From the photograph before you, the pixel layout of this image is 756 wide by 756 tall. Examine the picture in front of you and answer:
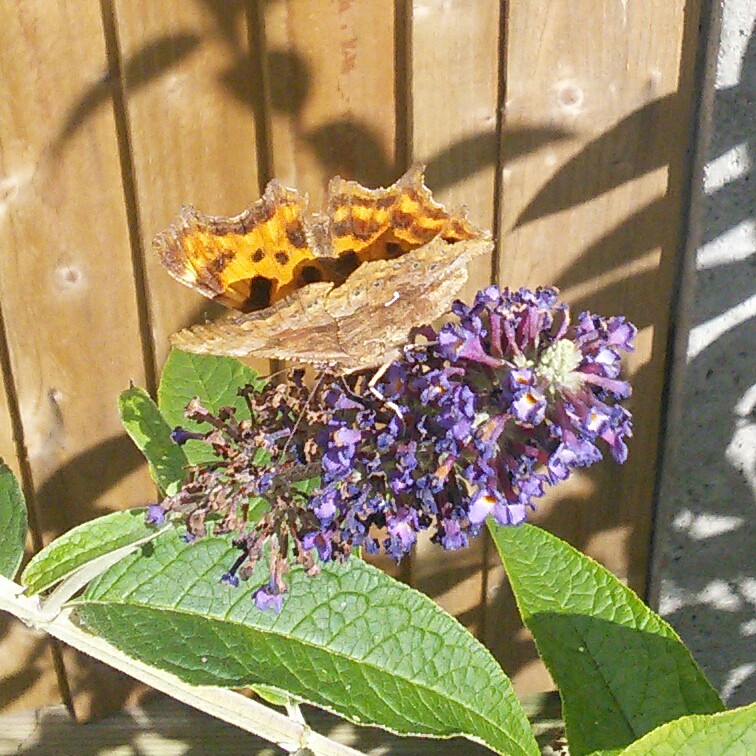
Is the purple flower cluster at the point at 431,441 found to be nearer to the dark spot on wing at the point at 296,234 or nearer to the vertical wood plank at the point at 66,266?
the dark spot on wing at the point at 296,234

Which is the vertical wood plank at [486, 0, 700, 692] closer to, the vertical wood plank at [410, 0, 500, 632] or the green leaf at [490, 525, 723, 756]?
the vertical wood plank at [410, 0, 500, 632]

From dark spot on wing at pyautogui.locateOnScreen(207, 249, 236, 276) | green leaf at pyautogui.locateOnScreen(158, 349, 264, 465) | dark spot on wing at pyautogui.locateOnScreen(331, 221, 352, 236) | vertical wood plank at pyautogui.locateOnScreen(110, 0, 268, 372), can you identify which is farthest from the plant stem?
vertical wood plank at pyautogui.locateOnScreen(110, 0, 268, 372)

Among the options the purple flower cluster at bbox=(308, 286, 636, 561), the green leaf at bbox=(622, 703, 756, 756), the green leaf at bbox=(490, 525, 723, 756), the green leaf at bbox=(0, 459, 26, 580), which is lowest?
the green leaf at bbox=(622, 703, 756, 756)

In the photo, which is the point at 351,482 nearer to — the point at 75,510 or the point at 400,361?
the point at 400,361

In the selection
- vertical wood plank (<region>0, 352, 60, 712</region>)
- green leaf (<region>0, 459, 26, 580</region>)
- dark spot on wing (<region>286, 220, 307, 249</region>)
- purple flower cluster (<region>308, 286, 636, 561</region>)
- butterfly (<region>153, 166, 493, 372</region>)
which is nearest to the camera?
purple flower cluster (<region>308, 286, 636, 561</region>)

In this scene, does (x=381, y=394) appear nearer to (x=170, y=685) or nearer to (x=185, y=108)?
(x=170, y=685)

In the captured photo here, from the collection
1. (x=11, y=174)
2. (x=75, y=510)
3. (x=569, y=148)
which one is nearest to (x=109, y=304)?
(x=11, y=174)
